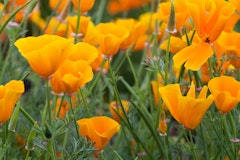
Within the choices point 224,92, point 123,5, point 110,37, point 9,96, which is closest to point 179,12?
point 110,37

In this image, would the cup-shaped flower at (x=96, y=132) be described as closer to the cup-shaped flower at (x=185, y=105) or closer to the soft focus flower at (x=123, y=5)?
the cup-shaped flower at (x=185, y=105)

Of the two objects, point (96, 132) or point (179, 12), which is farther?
point (179, 12)

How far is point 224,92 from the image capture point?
45.9 inches

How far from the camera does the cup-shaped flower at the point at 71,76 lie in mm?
1218

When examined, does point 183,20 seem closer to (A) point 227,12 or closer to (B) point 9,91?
(A) point 227,12

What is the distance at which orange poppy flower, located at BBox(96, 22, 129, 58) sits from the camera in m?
1.39

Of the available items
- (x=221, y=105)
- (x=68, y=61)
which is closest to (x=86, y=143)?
(x=68, y=61)

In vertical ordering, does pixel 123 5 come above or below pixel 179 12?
below

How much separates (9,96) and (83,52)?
24 cm

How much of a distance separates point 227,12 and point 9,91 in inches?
17.4

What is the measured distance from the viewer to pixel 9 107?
1141 millimetres

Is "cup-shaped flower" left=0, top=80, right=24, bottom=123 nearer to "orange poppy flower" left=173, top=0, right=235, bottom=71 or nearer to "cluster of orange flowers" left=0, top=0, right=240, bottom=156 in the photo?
"cluster of orange flowers" left=0, top=0, right=240, bottom=156

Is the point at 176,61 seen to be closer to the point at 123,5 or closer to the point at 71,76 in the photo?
the point at 71,76

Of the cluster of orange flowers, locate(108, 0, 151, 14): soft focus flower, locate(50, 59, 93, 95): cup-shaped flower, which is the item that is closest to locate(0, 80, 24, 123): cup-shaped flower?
the cluster of orange flowers
